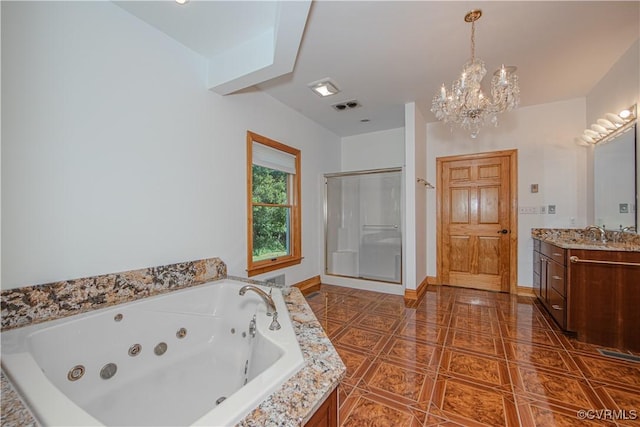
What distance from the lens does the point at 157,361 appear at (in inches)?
64.3

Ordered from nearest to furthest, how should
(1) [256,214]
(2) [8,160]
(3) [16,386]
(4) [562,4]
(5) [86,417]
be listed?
(5) [86,417]
(3) [16,386]
(2) [8,160]
(4) [562,4]
(1) [256,214]

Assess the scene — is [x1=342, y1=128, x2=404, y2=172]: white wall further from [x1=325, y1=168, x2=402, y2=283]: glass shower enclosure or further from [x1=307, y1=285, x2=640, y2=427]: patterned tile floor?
[x1=307, y1=285, x2=640, y2=427]: patterned tile floor

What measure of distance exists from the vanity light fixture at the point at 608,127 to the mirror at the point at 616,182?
2.2 inches

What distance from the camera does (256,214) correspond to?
298 cm

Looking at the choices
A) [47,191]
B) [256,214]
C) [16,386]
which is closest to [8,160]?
[47,191]

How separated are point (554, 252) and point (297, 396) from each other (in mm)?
2881

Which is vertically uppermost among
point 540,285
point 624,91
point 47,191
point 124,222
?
point 624,91

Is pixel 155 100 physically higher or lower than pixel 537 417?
higher

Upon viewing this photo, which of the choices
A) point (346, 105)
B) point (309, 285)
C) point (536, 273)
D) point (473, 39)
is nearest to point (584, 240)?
point (536, 273)

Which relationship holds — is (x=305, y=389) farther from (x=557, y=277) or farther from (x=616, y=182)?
(x=616, y=182)

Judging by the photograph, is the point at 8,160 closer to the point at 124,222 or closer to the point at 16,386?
the point at 124,222

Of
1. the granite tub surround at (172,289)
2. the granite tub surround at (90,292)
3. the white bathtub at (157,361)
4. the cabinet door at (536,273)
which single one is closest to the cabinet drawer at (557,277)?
the cabinet door at (536,273)

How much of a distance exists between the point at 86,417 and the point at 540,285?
3942mm

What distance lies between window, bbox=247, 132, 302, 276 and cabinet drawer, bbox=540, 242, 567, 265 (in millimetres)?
2731
